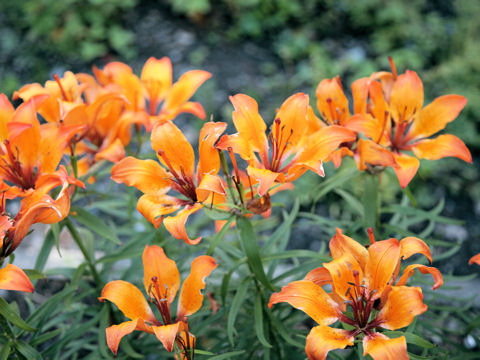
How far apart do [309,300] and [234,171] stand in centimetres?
39

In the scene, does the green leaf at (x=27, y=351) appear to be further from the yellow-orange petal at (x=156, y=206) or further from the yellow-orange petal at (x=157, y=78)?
the yellow-orange petal at (x=157, y=78)

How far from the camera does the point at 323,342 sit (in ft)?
3.70

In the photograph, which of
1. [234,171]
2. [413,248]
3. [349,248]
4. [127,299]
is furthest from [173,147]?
[413,248]

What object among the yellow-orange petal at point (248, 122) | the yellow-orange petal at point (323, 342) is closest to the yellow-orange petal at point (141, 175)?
the yellow-orange petal at point (248, 122)

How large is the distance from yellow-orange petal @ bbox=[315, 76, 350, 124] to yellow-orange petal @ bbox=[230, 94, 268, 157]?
0.28m

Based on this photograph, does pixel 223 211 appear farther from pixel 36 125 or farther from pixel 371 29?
pixel 371 29

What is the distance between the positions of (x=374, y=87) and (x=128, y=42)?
326 cm

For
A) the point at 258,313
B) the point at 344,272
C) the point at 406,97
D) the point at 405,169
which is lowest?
the point at 258,313

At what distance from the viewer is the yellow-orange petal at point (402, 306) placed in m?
1.13

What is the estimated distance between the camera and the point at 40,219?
51.7 inches

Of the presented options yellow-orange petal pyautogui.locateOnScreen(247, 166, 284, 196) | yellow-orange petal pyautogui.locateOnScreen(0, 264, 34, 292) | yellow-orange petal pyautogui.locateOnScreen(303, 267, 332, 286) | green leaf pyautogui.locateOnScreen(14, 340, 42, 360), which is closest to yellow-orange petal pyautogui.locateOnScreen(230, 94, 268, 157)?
yellow-orange petal pyautogui.locateOnScreen(247, 166, 284, 196)

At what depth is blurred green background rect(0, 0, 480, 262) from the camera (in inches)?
159

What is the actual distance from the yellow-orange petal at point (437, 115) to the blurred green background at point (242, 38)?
2.25 meters

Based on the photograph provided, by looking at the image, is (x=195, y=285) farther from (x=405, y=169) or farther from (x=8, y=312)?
(x=405, y=169)
